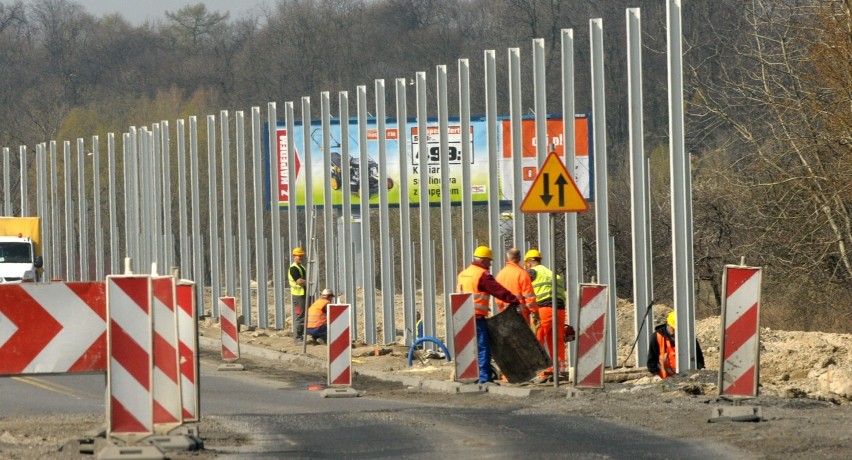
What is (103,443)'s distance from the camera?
11.4 m

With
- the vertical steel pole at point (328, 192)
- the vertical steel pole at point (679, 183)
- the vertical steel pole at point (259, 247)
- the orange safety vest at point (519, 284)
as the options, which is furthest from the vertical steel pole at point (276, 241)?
the orange safety vest at point (519, 284)

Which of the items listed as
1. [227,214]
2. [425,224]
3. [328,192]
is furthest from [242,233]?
[425,224]

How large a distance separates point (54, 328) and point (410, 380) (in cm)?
876

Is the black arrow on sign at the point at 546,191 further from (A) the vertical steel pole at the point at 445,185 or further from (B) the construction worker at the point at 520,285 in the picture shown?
(A) the vertical steel pole at the point at 445,185

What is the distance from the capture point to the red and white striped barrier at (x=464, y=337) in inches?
702

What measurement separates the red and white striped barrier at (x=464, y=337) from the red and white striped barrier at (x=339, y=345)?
1227 mm

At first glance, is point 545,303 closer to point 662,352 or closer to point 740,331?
point 662,352

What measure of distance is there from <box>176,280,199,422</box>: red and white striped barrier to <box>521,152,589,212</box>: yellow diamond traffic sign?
4.45 meters

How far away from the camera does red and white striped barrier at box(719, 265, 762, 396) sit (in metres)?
13.8

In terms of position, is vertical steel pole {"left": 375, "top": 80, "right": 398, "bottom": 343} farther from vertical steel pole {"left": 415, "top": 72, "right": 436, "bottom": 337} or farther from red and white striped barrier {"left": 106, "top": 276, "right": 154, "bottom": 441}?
red and white striped barrier {"left": 106, "top": 276, "right": 154, "bottom": 441}

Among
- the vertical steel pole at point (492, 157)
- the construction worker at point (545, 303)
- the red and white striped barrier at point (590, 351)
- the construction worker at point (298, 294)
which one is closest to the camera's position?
the red and white striped barrier at point (590, 351)

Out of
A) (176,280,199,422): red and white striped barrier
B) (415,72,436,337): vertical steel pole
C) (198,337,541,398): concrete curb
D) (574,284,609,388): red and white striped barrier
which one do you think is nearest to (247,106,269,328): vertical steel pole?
(198,337,541,398): concrete curb

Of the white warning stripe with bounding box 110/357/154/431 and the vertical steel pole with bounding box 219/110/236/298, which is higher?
the vertical steel pole with bounding box 219/110/236/298

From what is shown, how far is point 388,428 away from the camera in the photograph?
13.5 m
